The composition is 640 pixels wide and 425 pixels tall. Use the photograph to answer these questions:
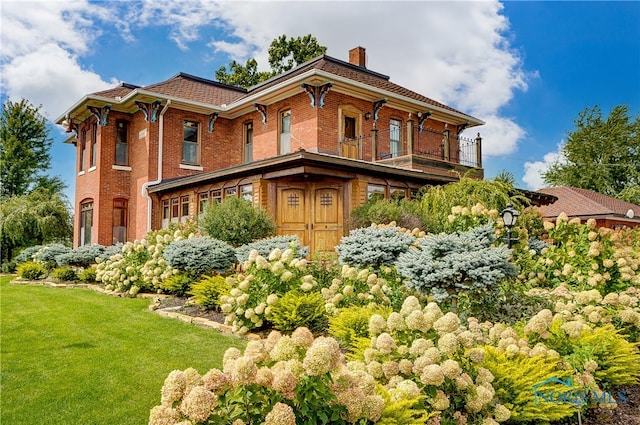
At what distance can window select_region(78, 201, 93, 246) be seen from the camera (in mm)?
19344

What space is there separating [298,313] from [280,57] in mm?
25564

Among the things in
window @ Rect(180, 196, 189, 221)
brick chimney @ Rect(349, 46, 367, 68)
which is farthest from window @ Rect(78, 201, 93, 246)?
brick chimney @ Rect(349, 46, 367, 68)

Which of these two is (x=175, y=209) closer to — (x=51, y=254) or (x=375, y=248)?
(x=51, y=254)

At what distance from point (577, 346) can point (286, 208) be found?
9.77 meters

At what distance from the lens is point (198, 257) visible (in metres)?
8.98

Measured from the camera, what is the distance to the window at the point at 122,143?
19.0 metres

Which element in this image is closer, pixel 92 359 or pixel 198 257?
pixel 92 359

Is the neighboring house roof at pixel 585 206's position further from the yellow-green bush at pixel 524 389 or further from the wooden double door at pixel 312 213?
the yellow-green bush at pixel 524 389

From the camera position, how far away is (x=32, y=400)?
3861mm

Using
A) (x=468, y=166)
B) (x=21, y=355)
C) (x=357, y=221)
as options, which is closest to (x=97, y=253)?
(x=357, y=221)

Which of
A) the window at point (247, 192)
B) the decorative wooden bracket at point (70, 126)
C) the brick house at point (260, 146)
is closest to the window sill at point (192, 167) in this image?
the brick house at point (260, 146)

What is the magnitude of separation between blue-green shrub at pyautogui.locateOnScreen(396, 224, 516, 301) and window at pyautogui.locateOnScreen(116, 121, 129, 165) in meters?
16.4

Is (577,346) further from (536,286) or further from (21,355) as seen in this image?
(21,355)

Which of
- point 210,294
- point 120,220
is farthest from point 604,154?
point 210,294
